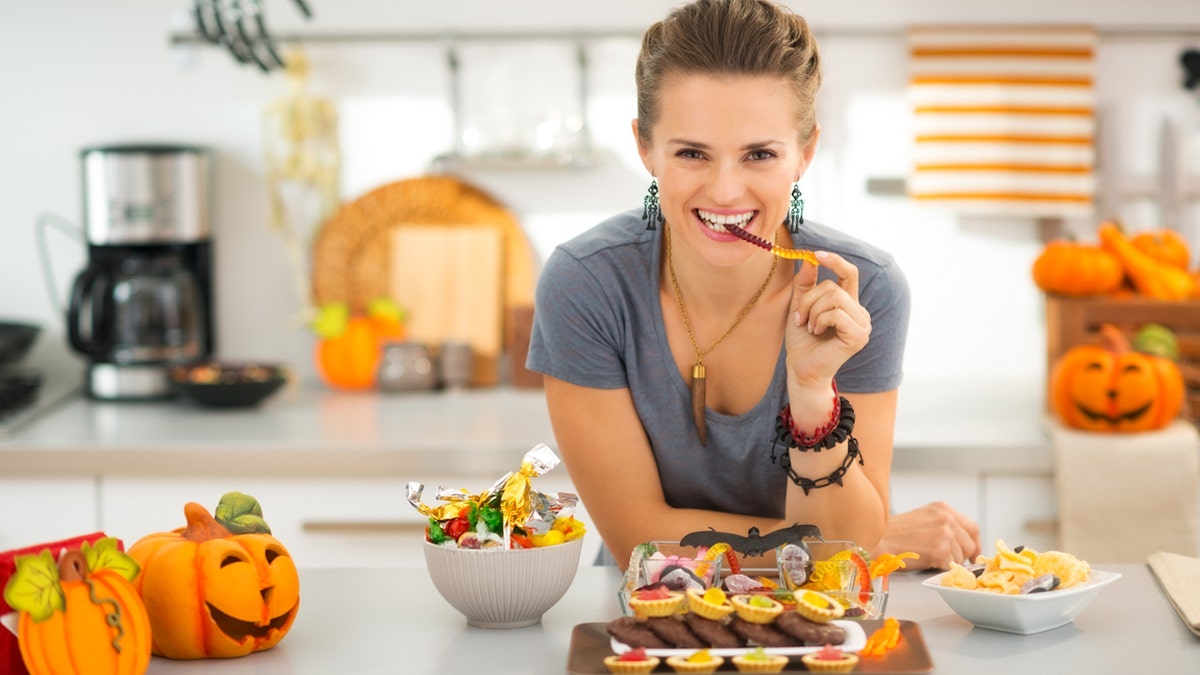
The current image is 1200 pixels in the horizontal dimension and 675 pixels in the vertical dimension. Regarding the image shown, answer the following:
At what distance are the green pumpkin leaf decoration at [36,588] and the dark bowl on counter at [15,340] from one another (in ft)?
6.27

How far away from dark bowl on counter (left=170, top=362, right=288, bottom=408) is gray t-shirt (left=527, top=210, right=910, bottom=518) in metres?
1.21

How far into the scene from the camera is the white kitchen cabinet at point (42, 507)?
2.41 m

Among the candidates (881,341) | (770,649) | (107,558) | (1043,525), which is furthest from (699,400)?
(1043,525)

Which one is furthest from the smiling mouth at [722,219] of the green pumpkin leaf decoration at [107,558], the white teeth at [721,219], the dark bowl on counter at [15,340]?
the dark bowl on counter at [15,340]

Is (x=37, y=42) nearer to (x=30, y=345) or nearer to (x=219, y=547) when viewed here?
(x=30, y=345)

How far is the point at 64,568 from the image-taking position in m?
1.01

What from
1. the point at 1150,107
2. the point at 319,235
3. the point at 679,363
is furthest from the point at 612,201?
the point at 679,363

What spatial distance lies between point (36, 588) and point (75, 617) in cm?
4

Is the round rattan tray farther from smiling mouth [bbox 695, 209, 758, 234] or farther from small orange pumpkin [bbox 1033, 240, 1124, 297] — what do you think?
smiling mouth [bbox 695, 209, 758, 234]

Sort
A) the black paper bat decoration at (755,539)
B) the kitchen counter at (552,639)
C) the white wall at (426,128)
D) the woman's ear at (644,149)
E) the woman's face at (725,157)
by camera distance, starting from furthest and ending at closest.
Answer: the white wall at (426,128) → the woman's ear at (644,149) → the woman's face at (725,157) → the black paper bat decoration at (755,539) → the kitchen counter at (552,639)

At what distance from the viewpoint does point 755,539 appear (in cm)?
123

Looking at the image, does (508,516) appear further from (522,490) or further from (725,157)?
(725,157)

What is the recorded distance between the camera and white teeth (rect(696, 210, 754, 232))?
4.55 ft

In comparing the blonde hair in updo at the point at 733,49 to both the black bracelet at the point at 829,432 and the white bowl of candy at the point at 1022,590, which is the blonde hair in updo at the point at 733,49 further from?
the white bowl of candy at the point at 1022,590
